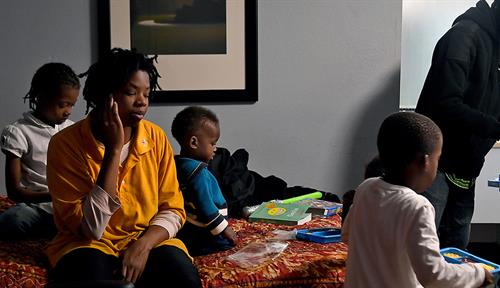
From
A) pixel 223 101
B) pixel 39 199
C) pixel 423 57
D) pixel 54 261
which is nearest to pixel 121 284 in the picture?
pixel 54 261

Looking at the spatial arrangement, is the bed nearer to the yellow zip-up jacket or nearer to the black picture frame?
the yellow zip-up jacket

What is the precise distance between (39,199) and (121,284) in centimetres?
123

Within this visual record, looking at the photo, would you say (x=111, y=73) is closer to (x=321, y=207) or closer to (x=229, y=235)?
(x=229, y=235)

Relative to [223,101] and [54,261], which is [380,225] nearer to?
[54,261]

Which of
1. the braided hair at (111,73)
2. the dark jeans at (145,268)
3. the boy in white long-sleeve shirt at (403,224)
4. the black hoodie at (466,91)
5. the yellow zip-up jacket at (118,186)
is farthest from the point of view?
the black hoodie at (466,91)

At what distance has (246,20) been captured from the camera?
11.3ft

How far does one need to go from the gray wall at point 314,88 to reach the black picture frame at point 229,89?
5 centimetres

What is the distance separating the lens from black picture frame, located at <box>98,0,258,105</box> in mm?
3436

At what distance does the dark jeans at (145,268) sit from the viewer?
170 cm

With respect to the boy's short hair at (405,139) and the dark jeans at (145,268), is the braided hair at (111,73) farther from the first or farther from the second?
the boy's short hair at (405,139)

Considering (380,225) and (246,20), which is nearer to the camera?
(380,225)

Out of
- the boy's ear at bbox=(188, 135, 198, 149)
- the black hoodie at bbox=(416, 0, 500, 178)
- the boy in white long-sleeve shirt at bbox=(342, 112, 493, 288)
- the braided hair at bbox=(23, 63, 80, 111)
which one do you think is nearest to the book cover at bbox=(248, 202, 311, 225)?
the boy's ear at bbox=(188, 135, 198, 149)

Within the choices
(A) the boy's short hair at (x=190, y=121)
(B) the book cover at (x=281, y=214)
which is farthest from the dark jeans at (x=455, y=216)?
(A) the boy's short hair at (x=190, y=121)

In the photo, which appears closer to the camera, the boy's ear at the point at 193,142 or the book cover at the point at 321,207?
the boy's ear at the point at 193,142
